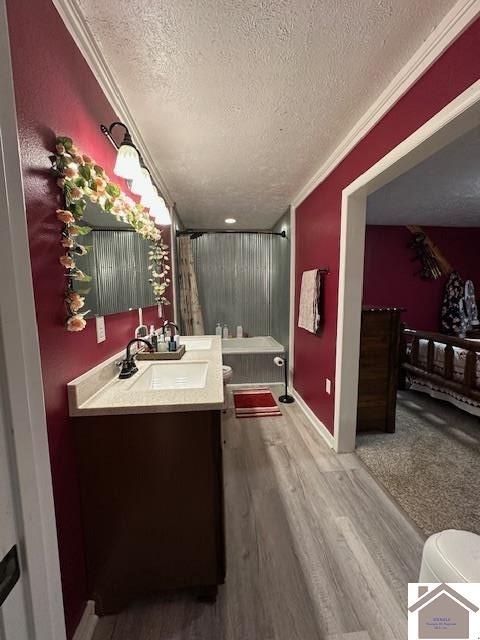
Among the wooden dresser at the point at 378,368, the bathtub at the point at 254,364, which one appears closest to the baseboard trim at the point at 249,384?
the bathtub at the point at 254,364

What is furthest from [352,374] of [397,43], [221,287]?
[221,287]

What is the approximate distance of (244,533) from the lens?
1.41m

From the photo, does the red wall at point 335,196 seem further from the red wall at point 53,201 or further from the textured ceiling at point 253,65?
the red wall at point 53,201

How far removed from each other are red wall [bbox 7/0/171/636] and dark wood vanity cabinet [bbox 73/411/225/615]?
0.24ft

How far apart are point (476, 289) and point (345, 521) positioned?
14.7ft

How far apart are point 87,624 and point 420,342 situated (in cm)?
340

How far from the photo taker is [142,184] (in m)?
1.48

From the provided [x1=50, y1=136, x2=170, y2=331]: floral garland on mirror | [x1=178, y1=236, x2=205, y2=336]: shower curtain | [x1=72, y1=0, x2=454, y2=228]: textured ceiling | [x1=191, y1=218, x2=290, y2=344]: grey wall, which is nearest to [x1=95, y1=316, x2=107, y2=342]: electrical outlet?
[x1=50, y1=136, x2=170, y2=331]: floral garland on mirror

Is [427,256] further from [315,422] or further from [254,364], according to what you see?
[315,422]

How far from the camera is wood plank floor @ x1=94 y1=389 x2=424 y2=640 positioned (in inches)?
39.9

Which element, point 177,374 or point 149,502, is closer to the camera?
point 149,502

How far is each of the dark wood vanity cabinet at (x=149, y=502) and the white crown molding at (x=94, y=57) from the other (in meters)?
1.50

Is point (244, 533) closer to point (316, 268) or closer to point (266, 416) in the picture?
point (266, 416)

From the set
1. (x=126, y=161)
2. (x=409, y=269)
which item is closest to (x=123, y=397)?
(x=126, y=161)
